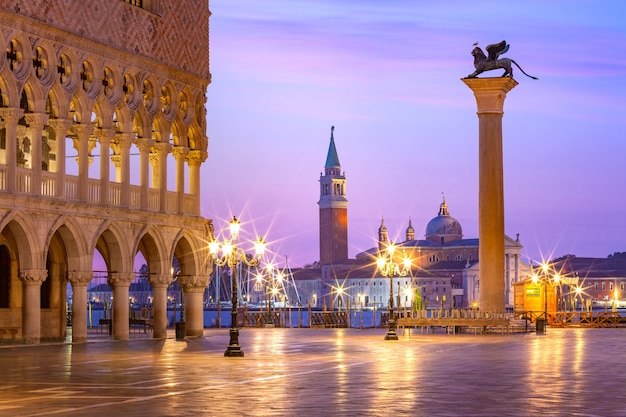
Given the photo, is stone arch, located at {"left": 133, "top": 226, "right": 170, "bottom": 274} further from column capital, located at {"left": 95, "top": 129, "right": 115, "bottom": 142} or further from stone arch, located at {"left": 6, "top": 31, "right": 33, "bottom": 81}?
stone arch, located at {"left": 6, "top": 31, "right": 33, "bottom": 81}

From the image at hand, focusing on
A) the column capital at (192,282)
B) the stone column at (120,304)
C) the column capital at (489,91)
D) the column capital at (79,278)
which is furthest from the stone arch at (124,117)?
the column capital at (489,91)

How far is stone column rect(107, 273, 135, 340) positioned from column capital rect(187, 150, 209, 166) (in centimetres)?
603

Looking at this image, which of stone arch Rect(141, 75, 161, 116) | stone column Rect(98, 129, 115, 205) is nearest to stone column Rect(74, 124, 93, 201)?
stone column Rect(98, 129, 115, 205)

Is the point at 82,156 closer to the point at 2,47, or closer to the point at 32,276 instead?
the point at 32,276

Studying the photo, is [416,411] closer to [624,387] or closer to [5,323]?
[624,387]

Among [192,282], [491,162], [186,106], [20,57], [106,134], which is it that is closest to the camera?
[20,57]

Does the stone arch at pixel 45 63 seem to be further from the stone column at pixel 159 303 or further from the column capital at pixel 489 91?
the column capital at pixel 489 91

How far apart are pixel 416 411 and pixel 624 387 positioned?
557 cm

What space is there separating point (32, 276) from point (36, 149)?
3.58 metres

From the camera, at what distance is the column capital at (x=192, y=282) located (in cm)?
4750

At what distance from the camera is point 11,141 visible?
1495 inches

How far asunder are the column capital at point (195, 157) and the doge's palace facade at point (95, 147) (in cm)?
7

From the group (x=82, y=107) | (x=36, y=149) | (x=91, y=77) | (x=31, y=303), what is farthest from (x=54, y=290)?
(x=91, y=77)

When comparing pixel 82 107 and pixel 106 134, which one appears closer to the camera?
pixel 82 107
